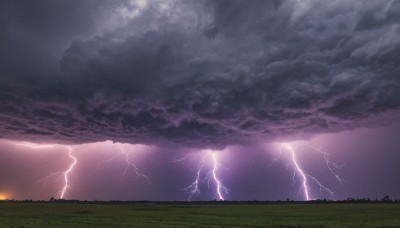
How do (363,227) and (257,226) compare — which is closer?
(363,227)

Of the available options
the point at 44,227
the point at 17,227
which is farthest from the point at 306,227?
the point at 17,227

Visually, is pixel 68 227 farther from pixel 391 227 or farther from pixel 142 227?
pixel 391 227

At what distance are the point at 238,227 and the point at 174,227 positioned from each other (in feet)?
20.9

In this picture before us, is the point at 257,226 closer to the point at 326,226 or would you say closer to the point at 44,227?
the point at 326,226

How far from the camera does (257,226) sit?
3672 centimetres

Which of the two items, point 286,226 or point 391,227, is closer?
point 391,227

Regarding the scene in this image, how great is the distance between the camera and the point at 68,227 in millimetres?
34719

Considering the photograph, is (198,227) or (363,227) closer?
(363,227)

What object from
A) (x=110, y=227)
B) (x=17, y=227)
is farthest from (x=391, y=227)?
(x=17, y=227)

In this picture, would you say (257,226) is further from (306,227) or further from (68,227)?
(68,227)

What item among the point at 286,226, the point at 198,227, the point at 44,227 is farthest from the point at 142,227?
the point at 286,226

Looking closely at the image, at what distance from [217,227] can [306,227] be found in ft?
28.5

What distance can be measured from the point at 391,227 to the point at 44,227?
32.8 metres

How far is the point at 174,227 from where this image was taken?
35.8m
